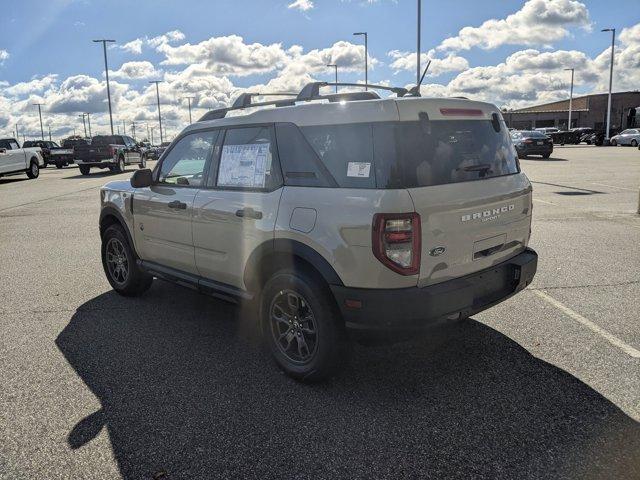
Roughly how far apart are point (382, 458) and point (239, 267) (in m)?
1.76

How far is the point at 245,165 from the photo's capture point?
3.90 meters

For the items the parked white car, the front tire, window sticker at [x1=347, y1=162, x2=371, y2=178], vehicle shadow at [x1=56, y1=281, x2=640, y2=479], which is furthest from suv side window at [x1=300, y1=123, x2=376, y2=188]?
the parked white car

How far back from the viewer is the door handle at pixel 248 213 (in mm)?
3650

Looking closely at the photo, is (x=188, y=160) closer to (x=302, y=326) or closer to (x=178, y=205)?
(x=178, y=205)

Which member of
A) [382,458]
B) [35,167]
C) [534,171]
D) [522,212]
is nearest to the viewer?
[382,458]

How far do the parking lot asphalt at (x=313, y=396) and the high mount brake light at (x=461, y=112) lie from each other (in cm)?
139

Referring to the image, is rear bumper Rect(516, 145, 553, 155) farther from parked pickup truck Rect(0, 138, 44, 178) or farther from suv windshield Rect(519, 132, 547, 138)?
parked pickup truck Rect(0, 138, 44, 178)

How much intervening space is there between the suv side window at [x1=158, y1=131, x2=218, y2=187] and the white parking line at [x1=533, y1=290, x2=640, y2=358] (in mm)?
3376

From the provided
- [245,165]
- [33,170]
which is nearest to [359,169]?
[245,165]

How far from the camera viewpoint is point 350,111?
3.21 meters

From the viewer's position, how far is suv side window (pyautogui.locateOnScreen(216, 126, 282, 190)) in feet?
12.1

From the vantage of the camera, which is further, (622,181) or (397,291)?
(622,181)

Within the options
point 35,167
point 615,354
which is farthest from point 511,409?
point 35,167

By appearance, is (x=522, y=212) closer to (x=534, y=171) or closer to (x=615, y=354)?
(x=615, y=354)
